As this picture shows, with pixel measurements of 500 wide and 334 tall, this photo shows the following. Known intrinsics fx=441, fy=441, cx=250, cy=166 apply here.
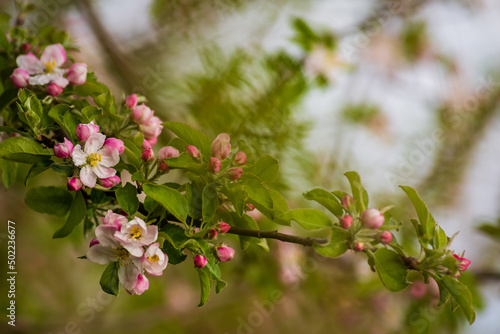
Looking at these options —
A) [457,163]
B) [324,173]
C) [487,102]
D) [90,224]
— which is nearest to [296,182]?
[324,173]

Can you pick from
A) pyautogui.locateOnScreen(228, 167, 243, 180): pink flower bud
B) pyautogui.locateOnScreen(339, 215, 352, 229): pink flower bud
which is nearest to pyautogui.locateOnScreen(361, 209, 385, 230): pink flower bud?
pyautogui.locateOnScreen(339, 215, 352, 229): pink flower bud

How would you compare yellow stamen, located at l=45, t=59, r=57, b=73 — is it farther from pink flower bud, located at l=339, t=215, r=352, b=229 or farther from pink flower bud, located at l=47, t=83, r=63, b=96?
pink flower bud, located at l=339, t=215, r=352, b=229

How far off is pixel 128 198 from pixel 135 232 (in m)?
0.04

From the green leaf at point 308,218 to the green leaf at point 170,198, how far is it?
10 centimetres

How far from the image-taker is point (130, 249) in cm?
41

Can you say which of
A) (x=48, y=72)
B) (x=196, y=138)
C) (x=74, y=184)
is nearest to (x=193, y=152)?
(x=196, y=138)

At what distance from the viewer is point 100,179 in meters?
0.45

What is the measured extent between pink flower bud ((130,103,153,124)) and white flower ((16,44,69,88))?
9 cm

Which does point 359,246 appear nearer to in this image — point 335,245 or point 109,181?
point 335,245

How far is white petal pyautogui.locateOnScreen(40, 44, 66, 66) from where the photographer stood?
55 cm

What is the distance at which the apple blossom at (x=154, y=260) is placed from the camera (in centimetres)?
42

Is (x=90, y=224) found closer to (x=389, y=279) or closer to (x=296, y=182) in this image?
(x=389, y=279)

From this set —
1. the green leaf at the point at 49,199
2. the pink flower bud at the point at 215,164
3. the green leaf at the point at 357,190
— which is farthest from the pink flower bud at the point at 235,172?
the green leaf at the point at 49,199

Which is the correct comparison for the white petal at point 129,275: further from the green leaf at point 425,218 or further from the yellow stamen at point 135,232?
the green leaf at point 425,218
